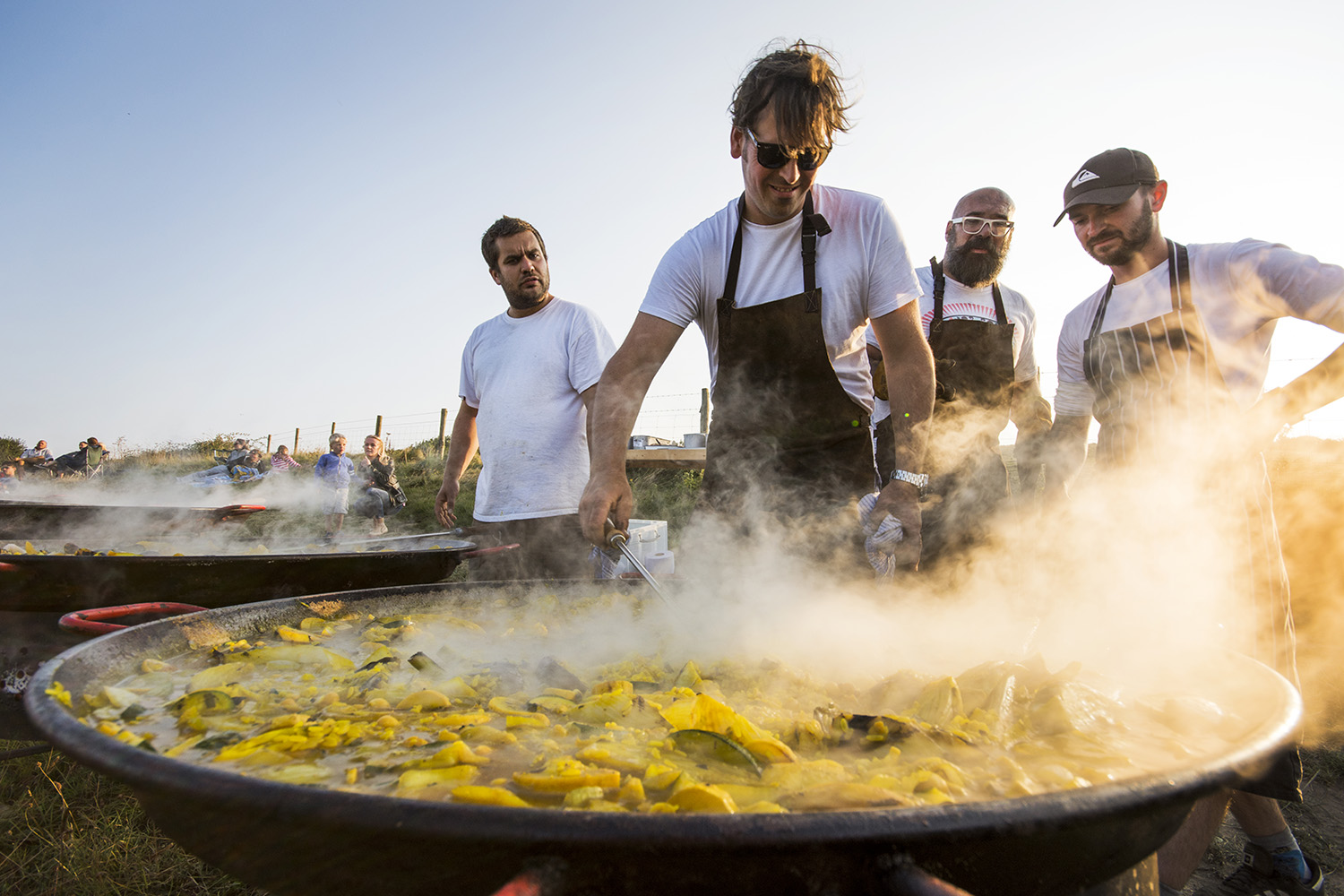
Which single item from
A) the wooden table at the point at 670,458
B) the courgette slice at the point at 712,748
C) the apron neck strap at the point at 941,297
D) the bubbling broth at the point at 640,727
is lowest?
the bubbling broth at the point at 640,727

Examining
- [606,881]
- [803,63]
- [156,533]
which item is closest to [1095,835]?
[606,881]

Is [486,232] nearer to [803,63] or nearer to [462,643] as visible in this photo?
[803,63]

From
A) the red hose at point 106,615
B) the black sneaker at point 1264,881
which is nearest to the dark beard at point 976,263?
the black sneaker at point 1264,881

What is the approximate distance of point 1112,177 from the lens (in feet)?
9.43

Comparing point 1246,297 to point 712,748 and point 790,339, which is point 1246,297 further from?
point 712,748

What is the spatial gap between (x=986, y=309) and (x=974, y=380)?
0.44 m

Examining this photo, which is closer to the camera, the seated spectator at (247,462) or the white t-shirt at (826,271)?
the white t-shirt at (826,271)

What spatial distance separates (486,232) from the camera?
13.3 feet

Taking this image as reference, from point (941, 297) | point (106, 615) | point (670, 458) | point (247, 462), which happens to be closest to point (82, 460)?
point (247, 462)

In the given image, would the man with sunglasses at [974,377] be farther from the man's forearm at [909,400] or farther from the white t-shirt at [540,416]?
the white t-shirt at [540,416]

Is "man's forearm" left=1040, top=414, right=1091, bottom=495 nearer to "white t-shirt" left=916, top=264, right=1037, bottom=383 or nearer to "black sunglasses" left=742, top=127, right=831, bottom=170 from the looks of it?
"white t-shirt" left=916, top=264, right=1037, bottom=383

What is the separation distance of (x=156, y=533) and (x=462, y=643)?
295 centimetres

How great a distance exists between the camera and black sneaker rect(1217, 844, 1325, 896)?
223cm

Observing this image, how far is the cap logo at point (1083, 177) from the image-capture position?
9.57 feet
